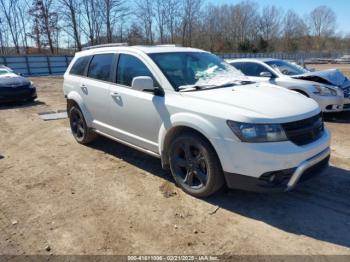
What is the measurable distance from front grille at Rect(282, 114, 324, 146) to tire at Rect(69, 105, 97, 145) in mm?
3770

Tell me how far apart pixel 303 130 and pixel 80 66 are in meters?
4.26

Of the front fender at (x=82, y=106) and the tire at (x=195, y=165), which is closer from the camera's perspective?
the tire at (x=195, y=165)

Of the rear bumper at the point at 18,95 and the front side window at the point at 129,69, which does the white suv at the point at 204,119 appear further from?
the rear bumper at the point at 18,95

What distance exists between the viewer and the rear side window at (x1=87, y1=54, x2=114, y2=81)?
5.26 metres

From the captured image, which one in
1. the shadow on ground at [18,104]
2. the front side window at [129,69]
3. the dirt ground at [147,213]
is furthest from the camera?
the shadow on ground at [18,104]

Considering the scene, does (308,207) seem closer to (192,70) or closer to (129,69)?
(192,70)

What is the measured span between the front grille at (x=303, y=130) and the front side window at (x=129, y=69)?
6.40 feet

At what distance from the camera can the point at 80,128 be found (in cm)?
643

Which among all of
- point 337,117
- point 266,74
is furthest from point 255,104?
point 337,117

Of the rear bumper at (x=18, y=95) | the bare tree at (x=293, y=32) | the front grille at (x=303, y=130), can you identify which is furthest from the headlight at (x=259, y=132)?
the bare tree at (x=293, y=32)

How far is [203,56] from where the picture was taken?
5090mm

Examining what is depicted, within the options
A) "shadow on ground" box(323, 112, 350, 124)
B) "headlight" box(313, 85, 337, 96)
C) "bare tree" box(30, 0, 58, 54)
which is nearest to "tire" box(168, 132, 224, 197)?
"headlight" box(313, 85, 337, 96)

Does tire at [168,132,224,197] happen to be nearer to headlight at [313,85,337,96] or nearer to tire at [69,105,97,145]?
tire at [69,105,97,145]

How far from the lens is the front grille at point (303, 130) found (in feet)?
11.5
